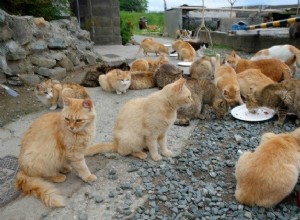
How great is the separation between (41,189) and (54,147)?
1.46 feet

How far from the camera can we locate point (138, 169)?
11.0 ft

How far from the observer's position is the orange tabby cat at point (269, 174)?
2484 millimetres

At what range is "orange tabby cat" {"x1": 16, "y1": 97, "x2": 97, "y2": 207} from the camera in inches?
112

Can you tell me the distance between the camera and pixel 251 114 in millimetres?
4953

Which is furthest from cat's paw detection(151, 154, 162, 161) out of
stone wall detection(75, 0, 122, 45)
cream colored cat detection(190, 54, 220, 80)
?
stone wall detection(75, 0, 122, 45)

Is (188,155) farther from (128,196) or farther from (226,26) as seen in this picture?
(226,26)

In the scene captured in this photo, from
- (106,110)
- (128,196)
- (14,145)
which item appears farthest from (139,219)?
(106,110)

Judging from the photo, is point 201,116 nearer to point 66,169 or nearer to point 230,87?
point 230,87

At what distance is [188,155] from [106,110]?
7.65 ft

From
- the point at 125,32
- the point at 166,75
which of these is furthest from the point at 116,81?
the point at 125,32

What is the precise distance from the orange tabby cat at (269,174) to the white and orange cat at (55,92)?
11.5ft

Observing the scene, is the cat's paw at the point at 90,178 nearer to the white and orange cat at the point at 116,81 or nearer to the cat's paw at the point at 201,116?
the cat's paw at the point at 201,116

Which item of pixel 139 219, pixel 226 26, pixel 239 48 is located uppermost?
pixel 226 26

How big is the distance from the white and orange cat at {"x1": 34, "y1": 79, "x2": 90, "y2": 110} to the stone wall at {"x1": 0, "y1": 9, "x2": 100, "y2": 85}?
5.32 ft
